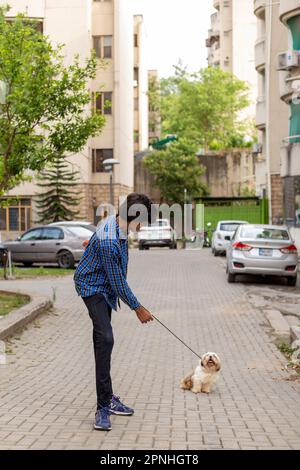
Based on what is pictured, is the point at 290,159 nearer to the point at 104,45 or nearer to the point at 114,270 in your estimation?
the point at 114,270

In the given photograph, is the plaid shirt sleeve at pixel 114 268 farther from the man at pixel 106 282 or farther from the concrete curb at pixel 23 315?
the concrete curb at pixel 23 315

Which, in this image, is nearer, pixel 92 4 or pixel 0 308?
pixel 0 308

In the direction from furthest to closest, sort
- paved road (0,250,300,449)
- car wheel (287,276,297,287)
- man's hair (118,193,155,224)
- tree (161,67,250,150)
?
tree (161,67,250,150) < car wheel (287,276,297,287) < man's hair (118,193,155,224) < paved road (0,250,300,449)

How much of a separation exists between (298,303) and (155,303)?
2.88 metres

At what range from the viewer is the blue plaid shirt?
6.53 meters

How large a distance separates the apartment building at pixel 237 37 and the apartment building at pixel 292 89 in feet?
142

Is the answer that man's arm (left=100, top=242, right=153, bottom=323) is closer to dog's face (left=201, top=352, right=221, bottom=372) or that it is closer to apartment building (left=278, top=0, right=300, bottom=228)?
dog's face (left=201, top=352, right=221, bottom=372)

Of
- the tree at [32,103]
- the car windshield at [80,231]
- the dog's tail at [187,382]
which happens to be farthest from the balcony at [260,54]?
the dog's tail at [187,382]

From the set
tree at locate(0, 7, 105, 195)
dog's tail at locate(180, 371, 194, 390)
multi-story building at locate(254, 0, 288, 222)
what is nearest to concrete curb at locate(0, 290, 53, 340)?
tree at locate(0, 7, 105, 195)

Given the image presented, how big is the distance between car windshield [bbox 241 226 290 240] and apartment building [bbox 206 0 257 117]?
54249 millimetres

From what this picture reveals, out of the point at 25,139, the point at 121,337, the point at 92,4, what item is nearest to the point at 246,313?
the point at 121,337

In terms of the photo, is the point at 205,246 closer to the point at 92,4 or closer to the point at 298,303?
Answer: the point at 92,4

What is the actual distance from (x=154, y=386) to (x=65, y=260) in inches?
724
